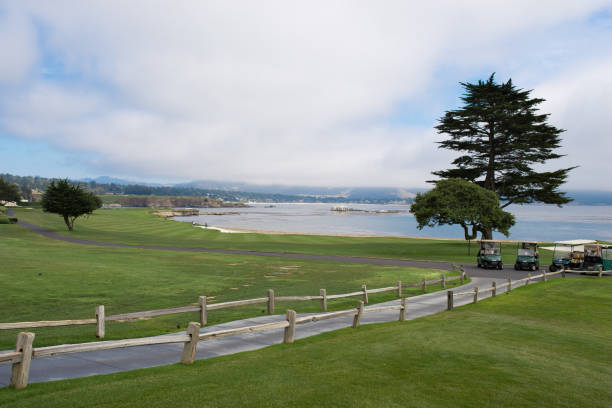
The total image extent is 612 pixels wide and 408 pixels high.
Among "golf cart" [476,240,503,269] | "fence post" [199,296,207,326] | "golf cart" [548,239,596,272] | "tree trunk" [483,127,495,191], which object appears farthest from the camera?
"tree trunk" [483,127,495,191]

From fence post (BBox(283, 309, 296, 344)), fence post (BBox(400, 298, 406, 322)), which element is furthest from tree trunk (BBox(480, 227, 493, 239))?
fence post (BBox(283, 309, 296, 344))

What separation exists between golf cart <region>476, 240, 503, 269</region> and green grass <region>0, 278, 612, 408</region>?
78.1 feet

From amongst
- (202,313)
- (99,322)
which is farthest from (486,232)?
(99,322)

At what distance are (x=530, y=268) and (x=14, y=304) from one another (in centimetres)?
3664

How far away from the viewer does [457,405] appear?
689 centimetres

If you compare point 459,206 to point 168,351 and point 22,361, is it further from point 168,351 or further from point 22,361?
point 22,361

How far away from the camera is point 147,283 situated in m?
22.7

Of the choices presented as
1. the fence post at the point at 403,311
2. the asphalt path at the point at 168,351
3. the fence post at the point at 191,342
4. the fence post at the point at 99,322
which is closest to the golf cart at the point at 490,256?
the asphalt path at the point at 168,351

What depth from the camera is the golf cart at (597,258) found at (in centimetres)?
3391

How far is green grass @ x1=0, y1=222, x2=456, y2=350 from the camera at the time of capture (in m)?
14.6

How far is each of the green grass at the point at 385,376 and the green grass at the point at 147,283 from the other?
5.05 metres

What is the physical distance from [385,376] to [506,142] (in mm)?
55296

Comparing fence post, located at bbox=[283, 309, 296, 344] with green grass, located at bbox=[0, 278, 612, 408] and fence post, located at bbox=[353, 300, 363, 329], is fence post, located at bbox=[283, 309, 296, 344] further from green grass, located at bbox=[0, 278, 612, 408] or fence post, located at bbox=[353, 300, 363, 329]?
fence post, located at bbox=[353, 300, 363, 329]

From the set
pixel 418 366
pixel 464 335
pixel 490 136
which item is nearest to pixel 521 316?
pixel 464 335
